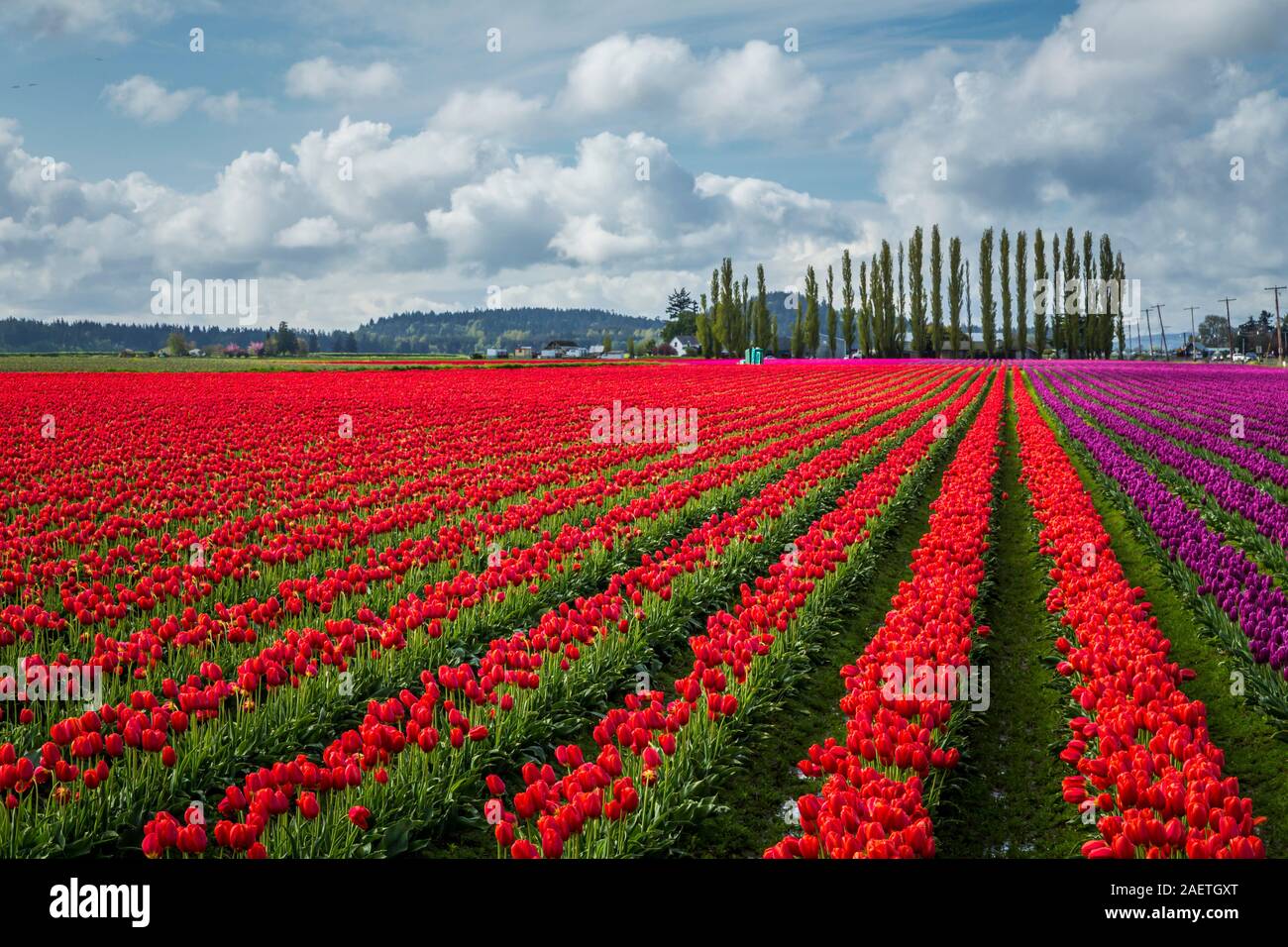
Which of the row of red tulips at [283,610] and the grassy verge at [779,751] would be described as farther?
the row of red tulips at [283,610]

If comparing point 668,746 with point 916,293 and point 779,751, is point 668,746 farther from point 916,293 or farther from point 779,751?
point 916,293

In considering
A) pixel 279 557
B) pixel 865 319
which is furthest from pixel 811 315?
pixel 279 557

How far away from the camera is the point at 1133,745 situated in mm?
4672

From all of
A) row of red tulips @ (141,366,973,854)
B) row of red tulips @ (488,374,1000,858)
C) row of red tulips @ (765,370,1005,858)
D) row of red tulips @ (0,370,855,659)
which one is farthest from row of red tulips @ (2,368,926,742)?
row of red tulips @ (765,370,1005,858)

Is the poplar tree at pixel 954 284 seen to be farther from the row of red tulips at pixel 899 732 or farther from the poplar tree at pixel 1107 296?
the row of red tulips at pixel 899 732

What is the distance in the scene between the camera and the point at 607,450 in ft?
60.8

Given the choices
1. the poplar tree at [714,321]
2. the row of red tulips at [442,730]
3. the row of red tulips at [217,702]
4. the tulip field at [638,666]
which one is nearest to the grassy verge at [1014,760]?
the tulip field at [638,666]

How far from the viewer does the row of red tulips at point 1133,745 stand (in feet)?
12.7

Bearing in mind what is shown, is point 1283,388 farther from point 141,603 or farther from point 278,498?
point 141,603

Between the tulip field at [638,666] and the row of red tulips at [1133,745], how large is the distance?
0.02 metres

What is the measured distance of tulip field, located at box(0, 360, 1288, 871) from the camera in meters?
4.36

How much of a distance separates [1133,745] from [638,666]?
3.37 metres
